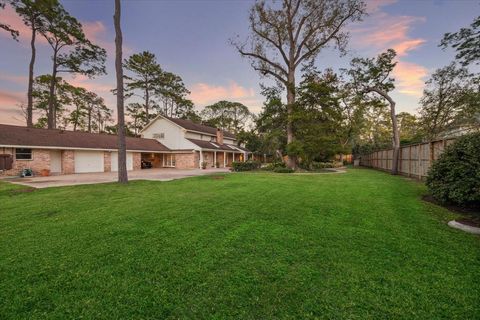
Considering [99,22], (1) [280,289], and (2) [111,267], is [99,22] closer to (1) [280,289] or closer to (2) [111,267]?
(2) [111,267]

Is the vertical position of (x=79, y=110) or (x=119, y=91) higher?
(x=79, y=110)

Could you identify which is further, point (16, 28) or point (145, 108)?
point (145, 108)

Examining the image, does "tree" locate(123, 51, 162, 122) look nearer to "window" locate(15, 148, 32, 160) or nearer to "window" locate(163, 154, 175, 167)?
"window" locate(163, 154, 175, 167)

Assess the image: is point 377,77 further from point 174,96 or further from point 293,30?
point 174,96

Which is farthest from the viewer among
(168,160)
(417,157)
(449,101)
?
(168,160)

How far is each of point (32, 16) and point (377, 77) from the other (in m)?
32.7

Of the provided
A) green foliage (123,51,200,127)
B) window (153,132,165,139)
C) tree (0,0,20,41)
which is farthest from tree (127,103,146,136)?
tree (0,0,20,41)

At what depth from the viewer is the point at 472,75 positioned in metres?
18.0

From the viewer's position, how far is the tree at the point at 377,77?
53.7ft

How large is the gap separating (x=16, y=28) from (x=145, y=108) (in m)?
18.4

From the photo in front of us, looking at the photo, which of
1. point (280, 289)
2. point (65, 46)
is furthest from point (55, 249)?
point (65, 46)

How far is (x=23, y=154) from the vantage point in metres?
15.5

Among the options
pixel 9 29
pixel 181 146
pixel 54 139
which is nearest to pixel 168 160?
pixel 181 146

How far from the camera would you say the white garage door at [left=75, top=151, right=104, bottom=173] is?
18672 millimetres
